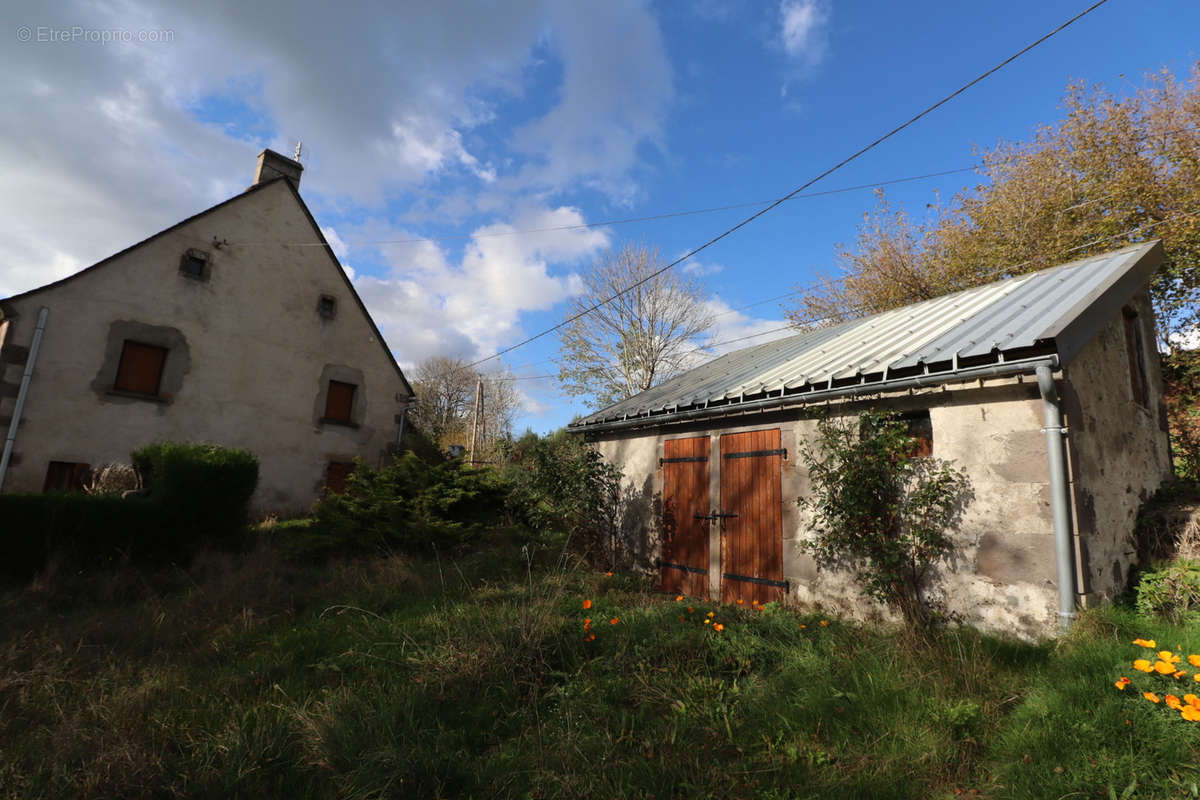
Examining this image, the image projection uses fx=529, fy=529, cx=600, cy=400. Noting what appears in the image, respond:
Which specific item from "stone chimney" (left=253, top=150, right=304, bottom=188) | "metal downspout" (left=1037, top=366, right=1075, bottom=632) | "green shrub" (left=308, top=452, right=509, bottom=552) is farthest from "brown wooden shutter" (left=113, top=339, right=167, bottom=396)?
"metal downspout" (left=1037, top=366, right=1075, bottom=632)

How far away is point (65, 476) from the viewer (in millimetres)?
10859

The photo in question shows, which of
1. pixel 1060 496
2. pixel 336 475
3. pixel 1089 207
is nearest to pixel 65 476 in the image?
pixel 336 475

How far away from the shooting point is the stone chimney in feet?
49.1

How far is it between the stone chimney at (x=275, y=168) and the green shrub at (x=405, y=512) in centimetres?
1081

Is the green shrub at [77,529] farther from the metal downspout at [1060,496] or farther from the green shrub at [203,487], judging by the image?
the metal downspout at [1060,496]

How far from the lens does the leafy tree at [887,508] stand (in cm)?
499

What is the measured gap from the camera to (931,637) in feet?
14.5

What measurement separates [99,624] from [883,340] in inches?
356

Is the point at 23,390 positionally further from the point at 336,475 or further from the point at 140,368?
the point at 336,475

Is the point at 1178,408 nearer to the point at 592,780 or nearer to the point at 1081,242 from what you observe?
the point at 1081,242

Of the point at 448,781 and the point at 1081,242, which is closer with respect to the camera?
the point at 448,781

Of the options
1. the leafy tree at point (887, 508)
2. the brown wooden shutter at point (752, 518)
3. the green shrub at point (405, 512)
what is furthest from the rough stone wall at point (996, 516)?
the green shrub at point (405, 512)

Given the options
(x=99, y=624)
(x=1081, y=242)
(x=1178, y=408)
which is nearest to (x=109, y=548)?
(x=99, y=624)

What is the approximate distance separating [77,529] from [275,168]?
1193cm
